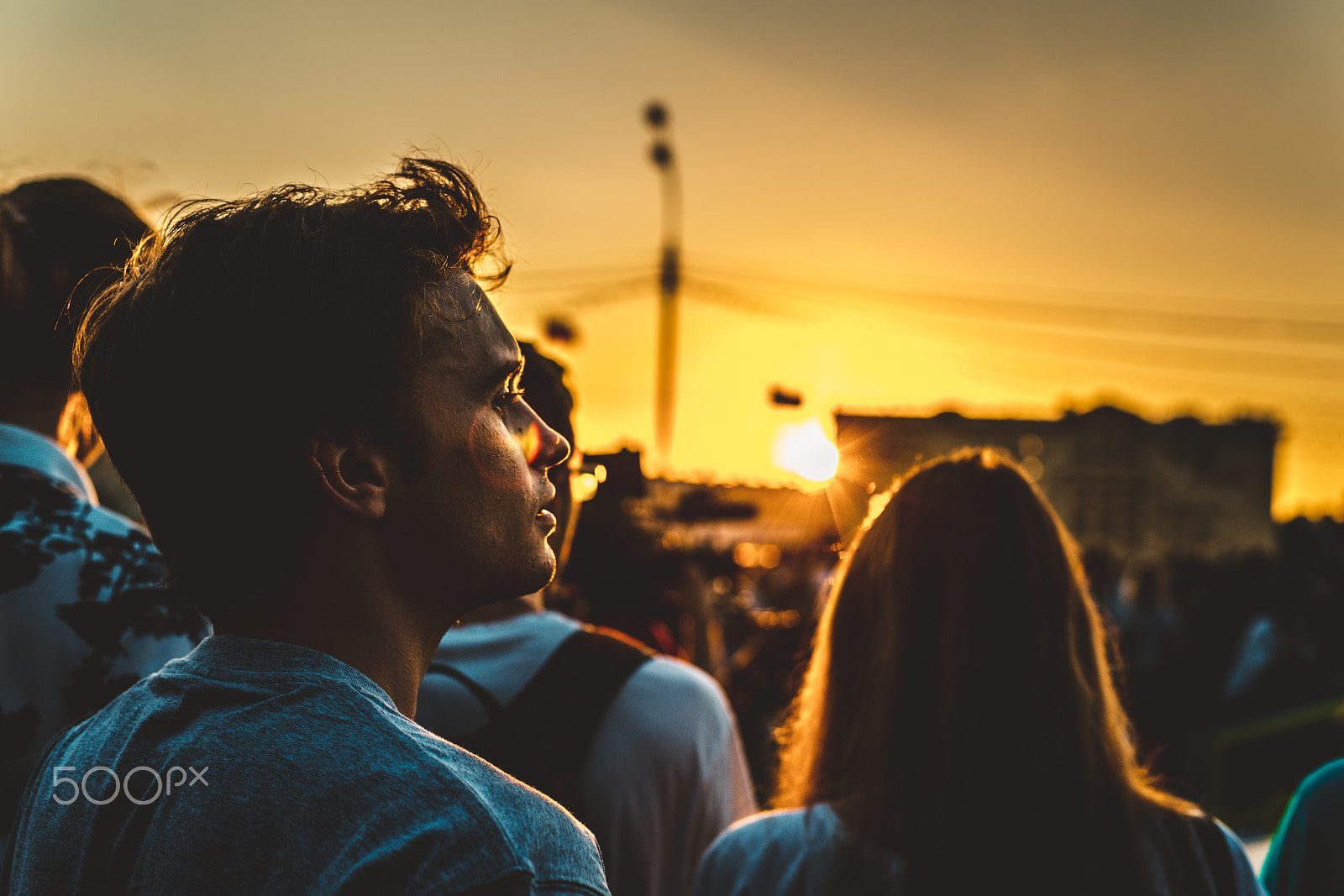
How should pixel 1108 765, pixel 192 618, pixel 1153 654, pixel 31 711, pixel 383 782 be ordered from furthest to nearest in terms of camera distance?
pixel 1153 654
pixel 1108 765
pixel 192 618
pixel 31 711
pixel 383 782

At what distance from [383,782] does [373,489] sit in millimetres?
311

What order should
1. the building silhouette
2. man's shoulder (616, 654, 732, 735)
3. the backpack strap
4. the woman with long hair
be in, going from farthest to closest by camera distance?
1. the building silhouette
2. man's shoulder (616, 654, 732, 735)
3. the backpack strap
4. the woman with long hair

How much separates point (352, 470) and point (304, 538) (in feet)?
0.27

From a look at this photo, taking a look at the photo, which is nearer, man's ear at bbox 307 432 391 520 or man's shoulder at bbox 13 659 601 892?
man's shoulder at bbox 13 659 601 892

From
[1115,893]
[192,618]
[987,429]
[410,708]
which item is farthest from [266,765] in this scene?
[987,429]

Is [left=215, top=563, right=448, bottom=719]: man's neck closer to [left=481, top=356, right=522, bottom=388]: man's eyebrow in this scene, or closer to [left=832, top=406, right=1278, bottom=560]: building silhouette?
[left=481, top=356, right=522, bottom=388]: man's eyebrow

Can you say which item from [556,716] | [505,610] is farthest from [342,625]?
[505,610]

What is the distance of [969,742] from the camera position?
1.70 meters

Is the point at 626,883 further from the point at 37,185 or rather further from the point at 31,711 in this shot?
the point at 37,185

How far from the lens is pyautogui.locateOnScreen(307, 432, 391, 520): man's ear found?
0.97 m

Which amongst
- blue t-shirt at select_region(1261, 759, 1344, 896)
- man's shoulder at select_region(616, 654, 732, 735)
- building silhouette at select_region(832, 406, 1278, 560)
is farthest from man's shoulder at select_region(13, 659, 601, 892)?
building silhouette at select_region(832, 406, 1278, 560)

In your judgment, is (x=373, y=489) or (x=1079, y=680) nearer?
(x=373, y=489)

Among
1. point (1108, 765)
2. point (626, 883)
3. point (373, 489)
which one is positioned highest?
point (373, 489)

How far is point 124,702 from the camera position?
3.20 ft
